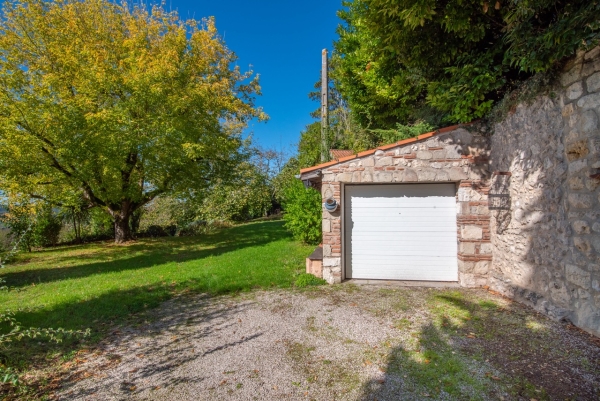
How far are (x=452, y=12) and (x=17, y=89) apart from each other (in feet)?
40.3

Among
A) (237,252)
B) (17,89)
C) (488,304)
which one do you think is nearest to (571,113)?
(488,304)

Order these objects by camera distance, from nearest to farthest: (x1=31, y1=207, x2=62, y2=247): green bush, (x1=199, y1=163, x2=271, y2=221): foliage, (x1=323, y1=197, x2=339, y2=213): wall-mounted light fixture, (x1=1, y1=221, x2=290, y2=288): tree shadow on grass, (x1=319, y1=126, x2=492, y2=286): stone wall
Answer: (x1=319, y1=126, x2=492, y2=286): stone wall
(x1=323, y1=197, x2=339, y2=213): wall-mounted light fixture
(x1=1, y1=221, x2=290, y2=288): tree shadow on grass
(x1=31, y1=207, x2=62, y2=247): green bush
(x1=199, y1=163, x2=271, y2=221): foliage

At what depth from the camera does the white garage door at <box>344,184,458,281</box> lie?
6.45 meters

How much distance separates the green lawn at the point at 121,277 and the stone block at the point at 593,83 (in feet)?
18.8

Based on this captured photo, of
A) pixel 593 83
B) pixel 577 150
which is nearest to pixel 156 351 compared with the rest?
pixel 577 150

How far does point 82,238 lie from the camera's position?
15492mm

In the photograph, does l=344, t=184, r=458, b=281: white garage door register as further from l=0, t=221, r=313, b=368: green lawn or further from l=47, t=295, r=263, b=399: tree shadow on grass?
l=47, t=295, r=263, b=399: tree shadow on grass

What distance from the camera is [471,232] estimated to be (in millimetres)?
6055

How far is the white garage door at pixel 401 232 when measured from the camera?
645 centimetres

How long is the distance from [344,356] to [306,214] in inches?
314

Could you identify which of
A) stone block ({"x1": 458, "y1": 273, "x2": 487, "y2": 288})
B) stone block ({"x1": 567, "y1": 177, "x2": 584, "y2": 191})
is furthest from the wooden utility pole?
stone block ({"x1": 567, "y1": 177, "x2": 584, "y2": 191})

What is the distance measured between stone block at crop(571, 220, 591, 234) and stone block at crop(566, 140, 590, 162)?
2.65ft

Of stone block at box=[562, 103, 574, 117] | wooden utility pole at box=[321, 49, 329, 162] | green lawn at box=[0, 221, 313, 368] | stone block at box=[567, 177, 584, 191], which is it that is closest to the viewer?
stone block at box=[567, 177, 584, 191]

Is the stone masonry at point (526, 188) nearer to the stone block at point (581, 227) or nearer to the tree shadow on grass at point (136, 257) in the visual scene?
the stone block at point (581, 227)
